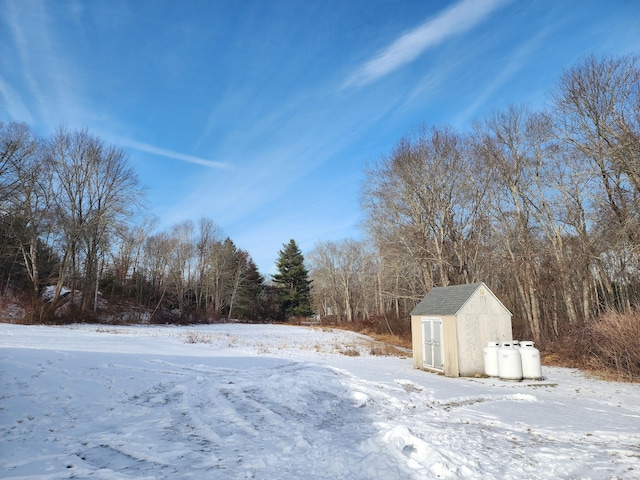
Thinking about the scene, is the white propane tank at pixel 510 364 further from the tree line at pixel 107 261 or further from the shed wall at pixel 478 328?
the tree line at pixel 107 261

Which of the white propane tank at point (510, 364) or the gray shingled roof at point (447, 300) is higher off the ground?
the gray shingled roof at point (447, 300)

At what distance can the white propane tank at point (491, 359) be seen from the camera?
11.8m

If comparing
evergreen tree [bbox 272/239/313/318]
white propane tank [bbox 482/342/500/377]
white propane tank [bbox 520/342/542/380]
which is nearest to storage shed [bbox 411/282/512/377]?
white propane tank [bbox 482/342/500/377]

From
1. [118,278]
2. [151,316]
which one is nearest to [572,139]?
[151,316]

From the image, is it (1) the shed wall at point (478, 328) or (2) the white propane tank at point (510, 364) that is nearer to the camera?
(2) the white propane tank at point (510, 364)

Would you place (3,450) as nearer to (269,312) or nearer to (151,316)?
(151,316)

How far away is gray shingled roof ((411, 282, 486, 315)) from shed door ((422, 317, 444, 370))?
352 mm

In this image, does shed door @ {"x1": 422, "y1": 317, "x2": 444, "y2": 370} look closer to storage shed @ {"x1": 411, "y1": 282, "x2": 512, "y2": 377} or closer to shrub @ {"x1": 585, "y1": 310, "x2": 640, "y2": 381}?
storage shed @ {"x1": 411, "y1": 282, "x2": 512, "y2": 377}

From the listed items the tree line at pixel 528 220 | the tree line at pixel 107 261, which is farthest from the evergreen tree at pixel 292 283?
the tree line at pixel 528 220

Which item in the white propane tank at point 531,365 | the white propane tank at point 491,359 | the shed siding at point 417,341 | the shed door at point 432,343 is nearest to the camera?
the white propane tank at point 531,365

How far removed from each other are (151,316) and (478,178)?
28.6 meters

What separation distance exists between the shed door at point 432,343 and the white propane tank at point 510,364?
1.90m

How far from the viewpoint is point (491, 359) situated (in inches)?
468

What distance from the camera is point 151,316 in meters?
32.6
